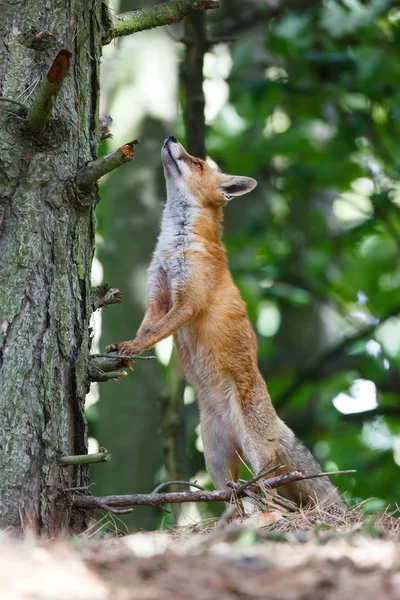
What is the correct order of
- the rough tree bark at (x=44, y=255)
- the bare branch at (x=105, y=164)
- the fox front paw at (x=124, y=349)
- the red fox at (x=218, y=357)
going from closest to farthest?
the rough tree bark at (x=44, y=255)
the bare branch at (x=105, y=164)
the fox front paw at (x=124, y=349)
the red fox at (x=218, y=357)

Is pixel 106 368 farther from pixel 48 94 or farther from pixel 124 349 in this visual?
pixel 48 94

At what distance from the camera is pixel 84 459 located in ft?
15.7

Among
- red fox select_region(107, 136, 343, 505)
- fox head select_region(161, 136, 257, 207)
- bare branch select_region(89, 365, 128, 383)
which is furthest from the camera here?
fox head select_region(161, 136, 257, 207)

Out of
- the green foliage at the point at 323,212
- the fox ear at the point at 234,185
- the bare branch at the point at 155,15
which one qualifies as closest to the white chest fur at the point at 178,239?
the fox ear at the point at 234,185

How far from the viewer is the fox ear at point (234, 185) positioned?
8.73 metres

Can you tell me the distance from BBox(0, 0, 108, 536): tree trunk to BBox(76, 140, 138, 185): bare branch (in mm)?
94

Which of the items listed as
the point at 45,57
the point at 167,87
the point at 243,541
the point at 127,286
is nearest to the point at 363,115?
the point at 167,87

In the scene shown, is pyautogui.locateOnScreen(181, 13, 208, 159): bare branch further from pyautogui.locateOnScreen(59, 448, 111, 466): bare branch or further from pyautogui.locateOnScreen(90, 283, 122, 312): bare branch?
pyautogui.locateOnScreen(59, 448, 111, 466): bare branch

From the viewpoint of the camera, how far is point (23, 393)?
4.76 meters

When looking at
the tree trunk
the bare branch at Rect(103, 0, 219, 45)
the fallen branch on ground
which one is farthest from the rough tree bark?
the bare branch at Rect(103, 0, 219, 45)

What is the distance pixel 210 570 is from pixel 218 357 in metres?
4.53

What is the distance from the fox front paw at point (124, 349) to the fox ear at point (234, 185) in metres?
2.70

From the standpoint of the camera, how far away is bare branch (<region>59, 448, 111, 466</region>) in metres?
4.74

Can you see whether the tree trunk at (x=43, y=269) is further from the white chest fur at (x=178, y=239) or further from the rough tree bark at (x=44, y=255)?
the white chest fur at (x=178, y=239)
